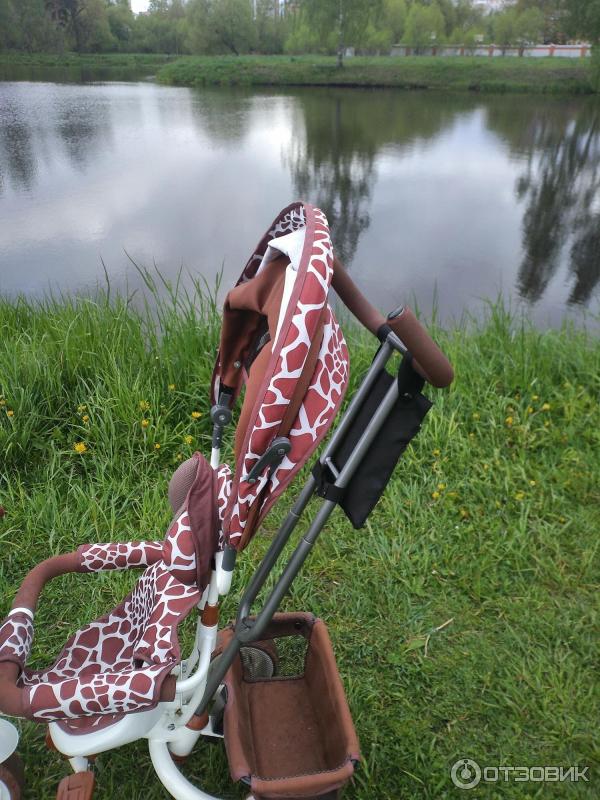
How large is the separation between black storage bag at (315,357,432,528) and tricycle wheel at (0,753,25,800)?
1.16m

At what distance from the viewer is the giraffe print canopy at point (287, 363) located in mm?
1040

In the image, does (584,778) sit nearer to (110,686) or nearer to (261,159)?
(110,686)

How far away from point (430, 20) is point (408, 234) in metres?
40.4

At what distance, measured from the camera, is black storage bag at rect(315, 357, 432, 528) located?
1157 millimetres

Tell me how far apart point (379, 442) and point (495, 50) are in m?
53.3

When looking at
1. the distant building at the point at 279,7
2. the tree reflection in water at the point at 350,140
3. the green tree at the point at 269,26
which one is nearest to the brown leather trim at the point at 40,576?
the tree reflection in water at the point at 350,140

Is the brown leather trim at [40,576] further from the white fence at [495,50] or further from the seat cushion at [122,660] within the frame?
the white fence at [495,50]

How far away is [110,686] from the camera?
1235mm

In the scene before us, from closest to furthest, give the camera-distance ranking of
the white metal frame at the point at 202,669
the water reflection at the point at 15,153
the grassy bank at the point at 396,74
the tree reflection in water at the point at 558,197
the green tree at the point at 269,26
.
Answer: the white metal frame at the point at 202,669 < the tree reflection in water at the point at 558,197 < the water reflection at the point at 15,153 < the grassy bank at the point at 396,74 < the green tree at the point at 269,26

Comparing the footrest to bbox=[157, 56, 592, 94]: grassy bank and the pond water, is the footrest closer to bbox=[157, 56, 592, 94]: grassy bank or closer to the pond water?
the pond water

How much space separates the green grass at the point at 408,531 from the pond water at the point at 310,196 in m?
1.26

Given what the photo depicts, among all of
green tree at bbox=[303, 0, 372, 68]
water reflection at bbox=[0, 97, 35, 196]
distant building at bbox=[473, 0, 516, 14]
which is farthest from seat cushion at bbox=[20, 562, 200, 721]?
distant building at bbox=[473, 0, 516, 14]

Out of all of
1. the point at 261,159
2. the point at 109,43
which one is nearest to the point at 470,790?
the point at 261,159
